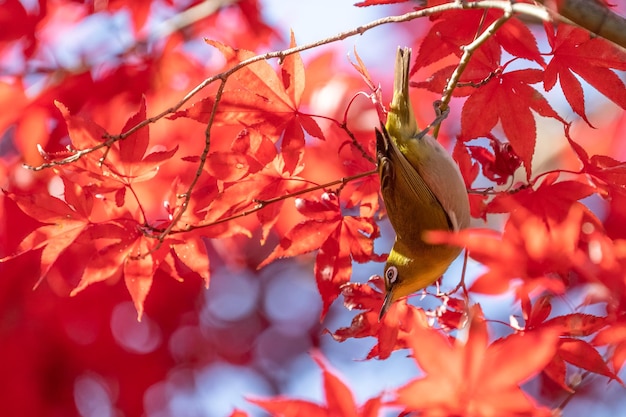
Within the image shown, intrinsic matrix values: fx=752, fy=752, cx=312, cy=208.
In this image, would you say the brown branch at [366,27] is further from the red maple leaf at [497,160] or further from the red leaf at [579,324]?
the red leaf at [579,324]

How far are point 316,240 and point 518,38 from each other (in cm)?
Result: 66

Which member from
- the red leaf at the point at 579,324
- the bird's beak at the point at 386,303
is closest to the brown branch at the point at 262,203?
the bird's beak at the point at 386,303

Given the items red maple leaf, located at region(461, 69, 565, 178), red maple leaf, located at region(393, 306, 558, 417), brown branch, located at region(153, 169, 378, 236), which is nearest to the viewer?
red maple leaf, located at region(393, 306, 558, 417)

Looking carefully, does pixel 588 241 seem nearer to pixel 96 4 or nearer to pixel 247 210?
pixel 247 210

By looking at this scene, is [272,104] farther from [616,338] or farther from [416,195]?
[616,338]

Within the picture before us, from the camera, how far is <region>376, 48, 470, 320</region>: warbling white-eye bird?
189 centimetres

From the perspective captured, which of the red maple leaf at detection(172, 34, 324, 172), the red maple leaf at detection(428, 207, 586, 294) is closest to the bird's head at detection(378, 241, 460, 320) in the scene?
the red maple leaf at detection(428, 207, 586, 294)

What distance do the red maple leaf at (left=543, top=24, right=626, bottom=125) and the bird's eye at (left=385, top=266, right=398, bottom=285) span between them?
56 cm

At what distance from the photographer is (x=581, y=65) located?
5.29ft

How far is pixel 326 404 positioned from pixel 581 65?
2.93ft

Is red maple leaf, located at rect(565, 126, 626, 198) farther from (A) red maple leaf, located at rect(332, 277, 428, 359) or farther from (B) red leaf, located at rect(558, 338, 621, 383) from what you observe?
(A) red maple leaf, located at rect(332, 277, 428, 359)

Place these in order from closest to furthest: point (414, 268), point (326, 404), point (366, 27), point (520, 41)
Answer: point (326, 404), point (366, 27), point (520, 41), point (414, 268)

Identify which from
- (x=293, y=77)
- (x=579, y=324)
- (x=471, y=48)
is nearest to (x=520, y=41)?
(x=471, y=48)

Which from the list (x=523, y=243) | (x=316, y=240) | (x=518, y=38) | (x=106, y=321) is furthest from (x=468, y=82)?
(x=106, y=321)
